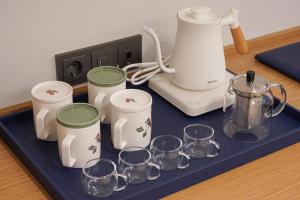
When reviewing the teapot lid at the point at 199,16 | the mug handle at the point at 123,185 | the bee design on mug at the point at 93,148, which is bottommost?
the mug handle at the point at 123,185

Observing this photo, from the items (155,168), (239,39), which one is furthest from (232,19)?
(155,168)

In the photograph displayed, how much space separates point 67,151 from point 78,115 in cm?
7

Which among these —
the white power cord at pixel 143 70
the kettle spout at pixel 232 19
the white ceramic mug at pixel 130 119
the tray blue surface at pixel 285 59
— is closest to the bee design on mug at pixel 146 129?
the white ceramic mug at pixel 130 119

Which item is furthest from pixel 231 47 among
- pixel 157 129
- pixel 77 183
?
pixel 77 183

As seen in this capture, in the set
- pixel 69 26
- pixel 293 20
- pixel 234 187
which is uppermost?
pixel 69 26

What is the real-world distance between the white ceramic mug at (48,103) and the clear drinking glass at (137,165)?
154mm

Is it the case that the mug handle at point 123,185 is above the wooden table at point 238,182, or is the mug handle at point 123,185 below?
above

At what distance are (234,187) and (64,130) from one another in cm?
33

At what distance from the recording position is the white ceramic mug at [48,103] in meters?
1.03

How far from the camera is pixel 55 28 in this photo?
3.77ft

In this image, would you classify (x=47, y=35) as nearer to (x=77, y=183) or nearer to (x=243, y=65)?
(x=77, y=183)

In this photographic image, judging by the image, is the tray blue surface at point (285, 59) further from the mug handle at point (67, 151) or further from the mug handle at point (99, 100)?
the mug handle at point (67, 151)

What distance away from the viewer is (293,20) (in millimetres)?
1619

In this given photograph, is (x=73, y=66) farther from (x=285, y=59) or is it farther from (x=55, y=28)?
(x=285, y=59)
